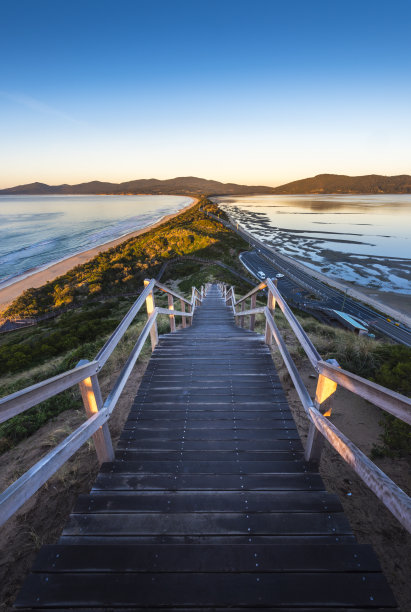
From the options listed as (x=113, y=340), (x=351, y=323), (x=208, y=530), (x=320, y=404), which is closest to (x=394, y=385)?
(x=320, y=404)

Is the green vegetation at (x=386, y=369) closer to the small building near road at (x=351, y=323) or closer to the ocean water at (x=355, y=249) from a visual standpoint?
the small building near road at (x=351, y=323)

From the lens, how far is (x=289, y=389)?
510cm

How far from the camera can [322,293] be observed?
33938 millimetres

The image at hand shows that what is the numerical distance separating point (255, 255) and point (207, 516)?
50.5 meters

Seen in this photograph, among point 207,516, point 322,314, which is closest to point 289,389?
point 207,516

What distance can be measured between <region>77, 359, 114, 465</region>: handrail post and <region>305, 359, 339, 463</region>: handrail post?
6.12 ft

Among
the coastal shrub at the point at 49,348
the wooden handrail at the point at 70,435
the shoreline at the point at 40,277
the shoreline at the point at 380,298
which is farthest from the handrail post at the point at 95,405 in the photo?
the shoreline at the point at 380,298

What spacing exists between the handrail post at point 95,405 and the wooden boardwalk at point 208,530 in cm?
15

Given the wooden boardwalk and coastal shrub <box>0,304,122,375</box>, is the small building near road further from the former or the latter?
the wooden boardwalk

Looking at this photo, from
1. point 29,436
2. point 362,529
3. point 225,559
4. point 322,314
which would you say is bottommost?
point 322,314

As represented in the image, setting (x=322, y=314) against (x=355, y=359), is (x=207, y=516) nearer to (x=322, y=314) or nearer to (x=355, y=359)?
(x=355, y=359)

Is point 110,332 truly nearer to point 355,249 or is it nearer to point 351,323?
point 351,323

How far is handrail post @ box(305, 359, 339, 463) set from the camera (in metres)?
2.29

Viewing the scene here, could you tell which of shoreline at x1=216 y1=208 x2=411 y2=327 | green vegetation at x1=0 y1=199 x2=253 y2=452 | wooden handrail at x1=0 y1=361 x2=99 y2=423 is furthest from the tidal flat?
wooden handrail at x1=0 y1=361 x2=99 y2=423
